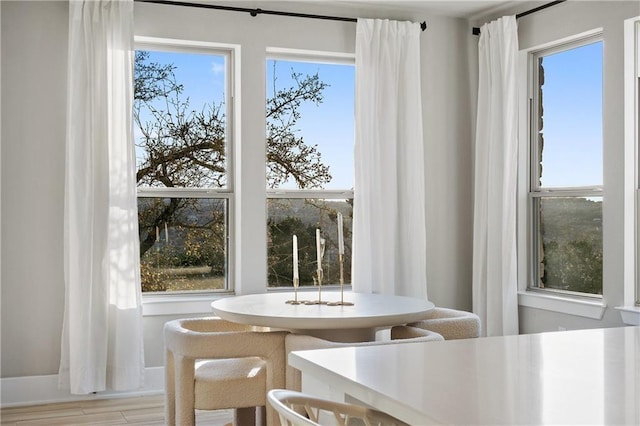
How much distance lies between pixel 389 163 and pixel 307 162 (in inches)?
23.8

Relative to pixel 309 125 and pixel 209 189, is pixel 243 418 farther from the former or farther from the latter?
pixel 309 125

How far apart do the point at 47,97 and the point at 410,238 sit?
2582 mm

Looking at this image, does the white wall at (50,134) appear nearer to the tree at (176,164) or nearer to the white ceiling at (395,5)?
the white ceiling at (395,5)

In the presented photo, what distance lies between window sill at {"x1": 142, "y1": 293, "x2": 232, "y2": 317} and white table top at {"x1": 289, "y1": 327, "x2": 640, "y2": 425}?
334 centimetres

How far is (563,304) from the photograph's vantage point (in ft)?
15.9

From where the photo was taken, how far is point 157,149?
4.97 m

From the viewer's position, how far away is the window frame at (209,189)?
4852 mm

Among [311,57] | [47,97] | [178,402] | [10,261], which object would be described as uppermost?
[311,57]

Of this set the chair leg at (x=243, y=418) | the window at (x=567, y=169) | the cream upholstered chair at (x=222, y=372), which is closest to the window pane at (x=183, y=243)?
the chair leg at (x=243, y=418)

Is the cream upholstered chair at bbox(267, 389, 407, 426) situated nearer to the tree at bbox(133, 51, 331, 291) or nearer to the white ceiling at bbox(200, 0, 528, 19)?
the tree at bbox(133, 51, 331, 291)

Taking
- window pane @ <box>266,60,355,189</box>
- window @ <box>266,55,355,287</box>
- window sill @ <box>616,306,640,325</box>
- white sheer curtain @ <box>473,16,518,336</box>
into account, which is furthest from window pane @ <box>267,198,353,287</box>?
window sill @ <box>616,306,640,325</box>

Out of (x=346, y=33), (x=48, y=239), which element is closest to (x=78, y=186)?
(x=48, y=239)

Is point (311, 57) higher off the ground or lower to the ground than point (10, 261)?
higher

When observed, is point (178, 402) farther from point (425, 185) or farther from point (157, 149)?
point (425, 185)
